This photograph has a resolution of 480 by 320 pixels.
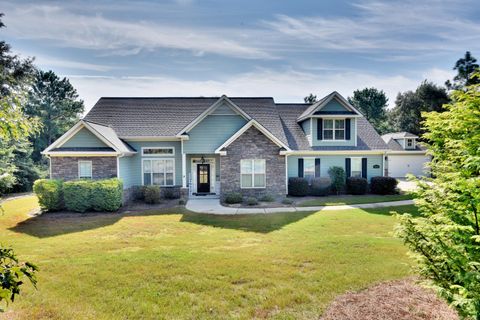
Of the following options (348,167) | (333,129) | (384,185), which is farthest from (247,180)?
(384,185)

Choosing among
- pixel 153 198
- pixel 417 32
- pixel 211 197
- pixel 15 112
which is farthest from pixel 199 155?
pixel 15 112

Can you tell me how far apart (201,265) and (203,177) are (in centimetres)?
1350

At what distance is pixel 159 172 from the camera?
19.9m

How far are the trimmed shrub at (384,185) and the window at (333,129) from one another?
4.02 meters

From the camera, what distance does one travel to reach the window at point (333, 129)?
20781 mm

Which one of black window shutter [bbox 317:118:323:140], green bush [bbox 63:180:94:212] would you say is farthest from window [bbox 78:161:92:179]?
black window shutter [bbox 317:118:323:140]

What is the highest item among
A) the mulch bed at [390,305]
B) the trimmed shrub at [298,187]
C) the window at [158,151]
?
the window at [158,151]

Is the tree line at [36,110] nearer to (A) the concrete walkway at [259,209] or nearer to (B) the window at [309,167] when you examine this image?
(A) the concrete walkway at [259,209]

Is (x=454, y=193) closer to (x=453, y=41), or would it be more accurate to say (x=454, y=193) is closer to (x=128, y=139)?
(x=453, y=41)

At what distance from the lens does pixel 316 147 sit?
67.3 feet

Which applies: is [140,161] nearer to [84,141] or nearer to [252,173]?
[84,141]

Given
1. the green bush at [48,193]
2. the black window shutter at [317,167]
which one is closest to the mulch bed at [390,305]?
the black window shutter at [317,167]

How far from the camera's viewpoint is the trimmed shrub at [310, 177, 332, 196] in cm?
1947

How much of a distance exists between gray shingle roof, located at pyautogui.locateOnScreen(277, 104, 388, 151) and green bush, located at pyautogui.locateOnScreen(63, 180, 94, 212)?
13.7 m
